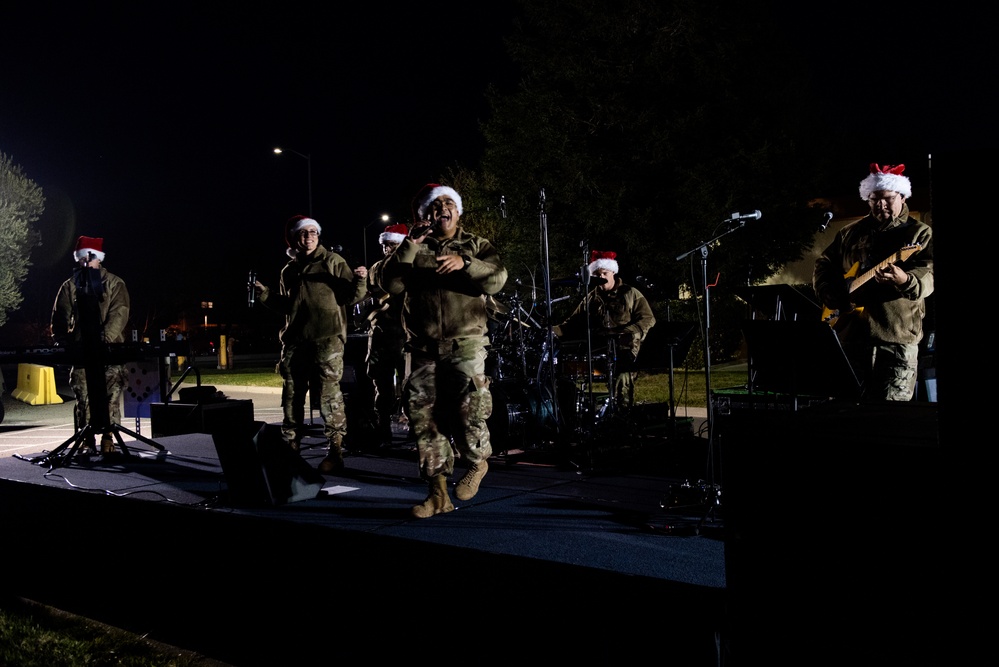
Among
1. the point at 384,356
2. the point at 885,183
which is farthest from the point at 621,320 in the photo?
the point at 885,183

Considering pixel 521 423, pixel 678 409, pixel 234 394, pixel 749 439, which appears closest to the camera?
pixel 749 439

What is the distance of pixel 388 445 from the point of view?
920cm

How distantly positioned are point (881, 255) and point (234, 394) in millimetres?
15502

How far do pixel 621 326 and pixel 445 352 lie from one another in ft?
13.3

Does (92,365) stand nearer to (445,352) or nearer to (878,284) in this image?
(445,352)

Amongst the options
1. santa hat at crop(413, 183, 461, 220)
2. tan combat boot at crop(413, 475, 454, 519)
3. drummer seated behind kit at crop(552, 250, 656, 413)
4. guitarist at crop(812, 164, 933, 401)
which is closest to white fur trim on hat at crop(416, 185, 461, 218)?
santa hat at crop(413, 183, 461, 220)

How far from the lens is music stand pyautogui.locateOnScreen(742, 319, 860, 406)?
3715 millimetres

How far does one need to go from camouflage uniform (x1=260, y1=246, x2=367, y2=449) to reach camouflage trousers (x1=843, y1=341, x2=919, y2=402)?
4429 millimetres

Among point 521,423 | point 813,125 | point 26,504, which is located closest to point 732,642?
point 26,504

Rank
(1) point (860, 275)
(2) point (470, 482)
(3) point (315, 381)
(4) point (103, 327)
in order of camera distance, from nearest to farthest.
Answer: (1) point (860, 275), (2) point (470, 482), (3) point (315, 381), (4) point (103, 327)

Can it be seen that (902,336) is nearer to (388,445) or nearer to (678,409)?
(388,445)

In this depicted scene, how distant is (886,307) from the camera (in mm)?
5516

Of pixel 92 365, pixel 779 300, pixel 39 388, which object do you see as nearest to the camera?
pixel 779 300

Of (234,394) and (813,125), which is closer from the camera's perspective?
(234,394)
